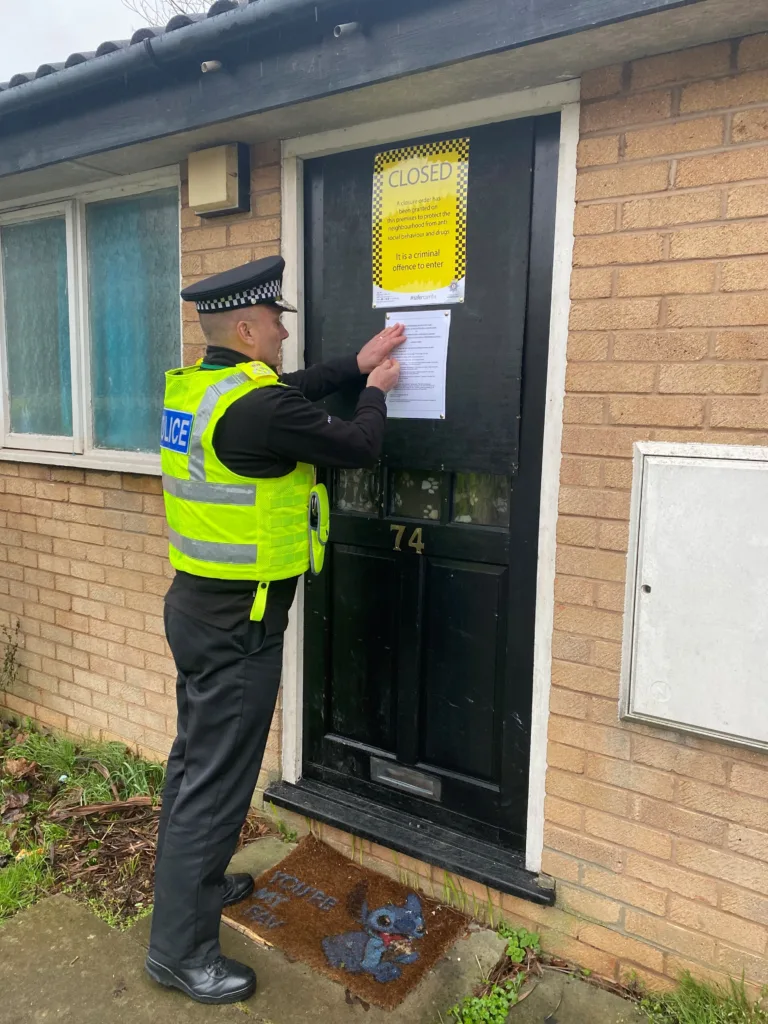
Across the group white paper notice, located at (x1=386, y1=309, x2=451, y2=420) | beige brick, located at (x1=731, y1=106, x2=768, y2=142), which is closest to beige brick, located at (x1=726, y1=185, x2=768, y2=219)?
beige brick, located at (x1=731, y1=106, x2=768, y2=142)

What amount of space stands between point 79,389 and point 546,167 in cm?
265

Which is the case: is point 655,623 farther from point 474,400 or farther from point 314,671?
point 314,671

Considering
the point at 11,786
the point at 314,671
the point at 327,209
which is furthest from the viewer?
the point at 11,786

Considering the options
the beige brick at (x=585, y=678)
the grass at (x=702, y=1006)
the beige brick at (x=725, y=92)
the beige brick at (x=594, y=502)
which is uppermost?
the beige brick at (x=725, y=92)

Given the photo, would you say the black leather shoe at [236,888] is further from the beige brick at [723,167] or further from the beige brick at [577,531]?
the beige brick at [723,167]

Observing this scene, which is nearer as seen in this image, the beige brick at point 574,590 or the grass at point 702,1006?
the grass at point 702,1006

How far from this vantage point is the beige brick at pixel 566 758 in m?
2.49

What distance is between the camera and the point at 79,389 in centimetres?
396

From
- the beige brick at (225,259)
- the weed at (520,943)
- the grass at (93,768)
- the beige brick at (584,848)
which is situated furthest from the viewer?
the grass at (93,768)

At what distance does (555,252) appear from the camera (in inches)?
94.9

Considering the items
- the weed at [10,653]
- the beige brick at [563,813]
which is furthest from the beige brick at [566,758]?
the weed at [10,653]

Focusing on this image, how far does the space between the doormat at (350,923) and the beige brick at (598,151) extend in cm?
262

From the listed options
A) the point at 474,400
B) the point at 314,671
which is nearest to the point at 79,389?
the point at 314,671

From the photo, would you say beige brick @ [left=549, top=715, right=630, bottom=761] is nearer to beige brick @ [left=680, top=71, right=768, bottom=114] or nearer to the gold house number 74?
the gold house number 74
